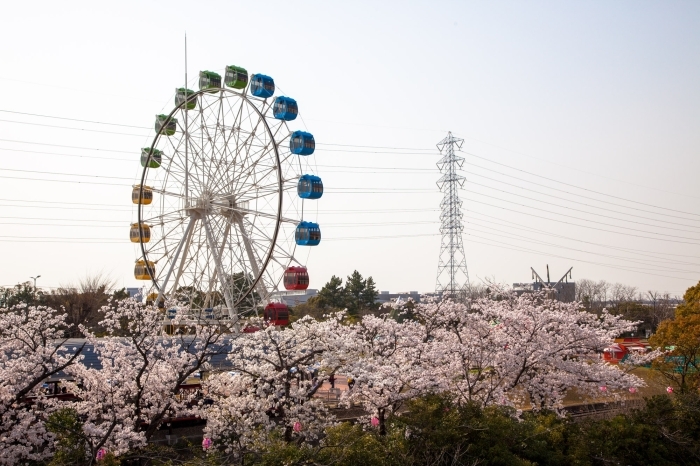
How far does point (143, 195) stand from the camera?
113 feet

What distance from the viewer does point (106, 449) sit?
532 inches

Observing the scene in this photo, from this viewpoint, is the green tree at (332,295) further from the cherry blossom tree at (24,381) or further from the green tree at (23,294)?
the cherry blossom tree at (24,381)

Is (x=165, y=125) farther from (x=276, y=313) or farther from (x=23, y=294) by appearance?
(x=23, y=294)

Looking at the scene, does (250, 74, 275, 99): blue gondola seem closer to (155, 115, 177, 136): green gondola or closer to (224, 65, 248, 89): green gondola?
(224, 65, 248, 89): green gondola

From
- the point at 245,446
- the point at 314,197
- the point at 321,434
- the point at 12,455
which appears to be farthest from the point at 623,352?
the point at 12,455

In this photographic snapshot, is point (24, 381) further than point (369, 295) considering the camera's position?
No

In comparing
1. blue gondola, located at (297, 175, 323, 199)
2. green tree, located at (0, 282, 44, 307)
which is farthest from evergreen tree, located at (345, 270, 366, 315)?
blue gondola, located at (297, 175, 323, 199)

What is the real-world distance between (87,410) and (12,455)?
172cm

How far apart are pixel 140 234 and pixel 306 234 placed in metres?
9.79

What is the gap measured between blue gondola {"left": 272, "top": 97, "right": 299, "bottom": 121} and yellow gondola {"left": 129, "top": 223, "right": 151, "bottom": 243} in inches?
380

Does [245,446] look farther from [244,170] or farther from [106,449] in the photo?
[244,170]

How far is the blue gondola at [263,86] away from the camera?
3020 centimetres

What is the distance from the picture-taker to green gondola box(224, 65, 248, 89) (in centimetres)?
3081

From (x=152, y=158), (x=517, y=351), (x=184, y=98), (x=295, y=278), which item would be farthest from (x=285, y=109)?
(x=517, y=351)
